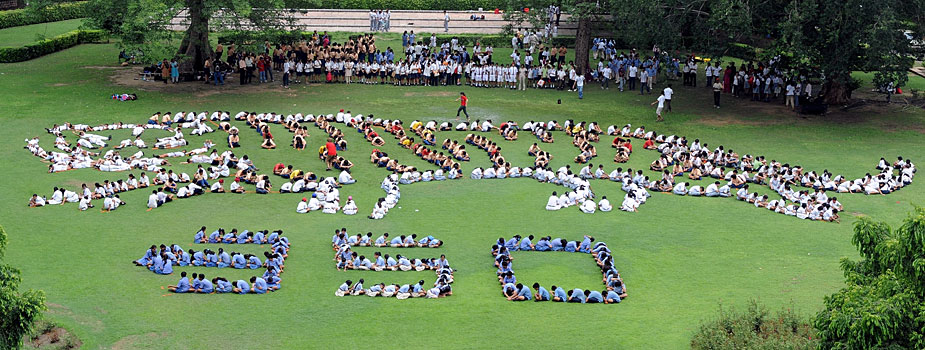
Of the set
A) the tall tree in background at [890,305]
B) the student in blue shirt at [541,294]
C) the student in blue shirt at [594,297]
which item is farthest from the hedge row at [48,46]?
the tall tree in background at [890,305]

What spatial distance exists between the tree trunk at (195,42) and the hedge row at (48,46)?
4837mm

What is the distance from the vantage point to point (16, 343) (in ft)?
45.1

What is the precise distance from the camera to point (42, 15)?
172 ft

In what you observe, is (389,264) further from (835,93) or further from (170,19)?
(835,93)

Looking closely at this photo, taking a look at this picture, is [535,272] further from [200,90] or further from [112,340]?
[200,90]

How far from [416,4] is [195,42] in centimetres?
1704

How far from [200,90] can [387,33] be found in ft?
46.6

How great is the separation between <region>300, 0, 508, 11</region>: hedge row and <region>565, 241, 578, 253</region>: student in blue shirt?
3220cm

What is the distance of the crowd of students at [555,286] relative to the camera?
64.8 feet

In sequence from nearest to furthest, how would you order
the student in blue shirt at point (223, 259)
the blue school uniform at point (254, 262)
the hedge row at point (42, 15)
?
1. the blue school uniform at point (254, 262)
2. the student in blue shirt at point (223, 259)
3. the hedge row at point (42, 15)

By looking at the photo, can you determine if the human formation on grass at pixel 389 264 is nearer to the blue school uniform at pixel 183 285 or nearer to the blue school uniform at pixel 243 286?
the blue school uniform at pixel 243 286

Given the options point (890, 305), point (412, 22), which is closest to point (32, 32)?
point (412, 22)

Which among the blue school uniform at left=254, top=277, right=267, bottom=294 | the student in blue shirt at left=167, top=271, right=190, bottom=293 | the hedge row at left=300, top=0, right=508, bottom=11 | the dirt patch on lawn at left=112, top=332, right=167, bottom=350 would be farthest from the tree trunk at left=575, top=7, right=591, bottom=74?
the dirt patch on lawn at left=112, top=332, right=167, bottom=350

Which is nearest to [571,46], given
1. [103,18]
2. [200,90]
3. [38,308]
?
[200,90]
